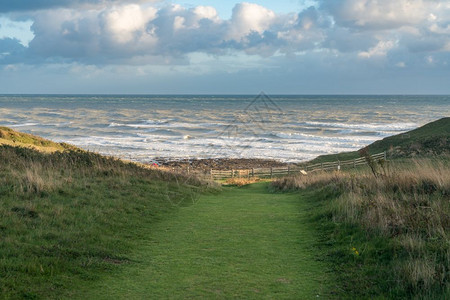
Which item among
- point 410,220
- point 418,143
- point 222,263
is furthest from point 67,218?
point 418,143

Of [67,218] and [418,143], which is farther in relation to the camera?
[418,143]

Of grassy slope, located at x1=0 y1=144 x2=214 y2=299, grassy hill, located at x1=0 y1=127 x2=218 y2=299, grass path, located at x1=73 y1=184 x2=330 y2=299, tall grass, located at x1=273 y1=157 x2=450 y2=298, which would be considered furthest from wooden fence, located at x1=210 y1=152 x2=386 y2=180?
grass path, located at x1=73 y1=184 x2=330 y2=299

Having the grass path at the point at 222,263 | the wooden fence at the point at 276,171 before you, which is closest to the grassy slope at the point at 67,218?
the grass path at the point at 222,263

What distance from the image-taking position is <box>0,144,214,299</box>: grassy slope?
640 cm

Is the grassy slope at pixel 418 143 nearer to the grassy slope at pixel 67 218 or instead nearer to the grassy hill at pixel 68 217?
the grassy hill at pixel 68 217

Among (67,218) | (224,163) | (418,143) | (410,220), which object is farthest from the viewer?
(224,163)

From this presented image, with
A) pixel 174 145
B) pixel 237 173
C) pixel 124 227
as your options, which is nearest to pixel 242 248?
pixel 124 227

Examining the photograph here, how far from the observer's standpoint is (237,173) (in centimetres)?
3538

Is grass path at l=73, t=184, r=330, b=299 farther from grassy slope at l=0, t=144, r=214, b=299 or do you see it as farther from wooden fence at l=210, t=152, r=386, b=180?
wooden fence at l=210, t=152, r=386, b=180

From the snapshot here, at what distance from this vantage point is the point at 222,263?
759 centimetres

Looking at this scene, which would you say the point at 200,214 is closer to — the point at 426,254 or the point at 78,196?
the point at 78,196

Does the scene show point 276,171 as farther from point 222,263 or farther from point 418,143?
point 222,263

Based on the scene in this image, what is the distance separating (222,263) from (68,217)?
369cm

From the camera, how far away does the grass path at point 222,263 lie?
626 cm
